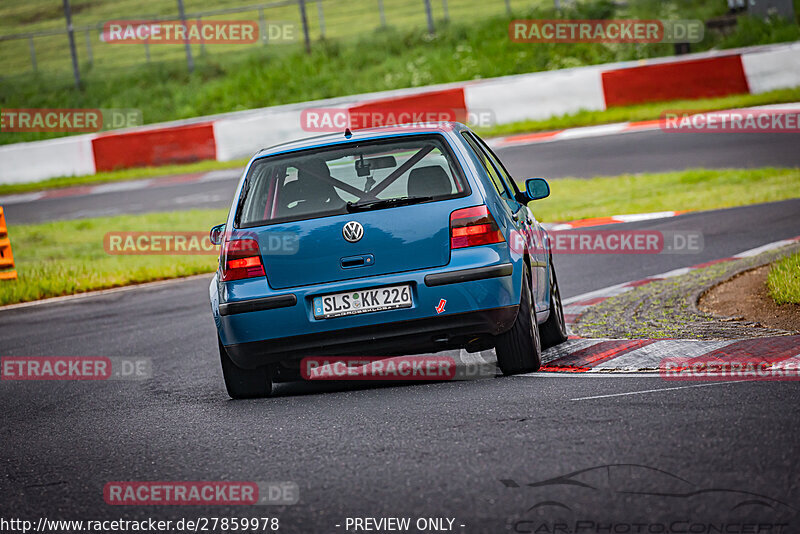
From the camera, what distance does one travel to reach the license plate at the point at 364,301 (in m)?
6.79

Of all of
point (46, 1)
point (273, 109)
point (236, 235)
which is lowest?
point (236, 235)

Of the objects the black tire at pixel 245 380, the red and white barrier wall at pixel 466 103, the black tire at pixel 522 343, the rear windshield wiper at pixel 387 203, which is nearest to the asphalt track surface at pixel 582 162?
the red and white barrier wall at pixel 466 103

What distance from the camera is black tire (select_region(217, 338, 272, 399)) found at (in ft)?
24.2

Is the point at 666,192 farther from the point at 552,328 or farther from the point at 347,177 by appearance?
the point at 347,177

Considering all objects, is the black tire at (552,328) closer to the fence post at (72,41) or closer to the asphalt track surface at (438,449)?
the asphalt track surface at (438,449)

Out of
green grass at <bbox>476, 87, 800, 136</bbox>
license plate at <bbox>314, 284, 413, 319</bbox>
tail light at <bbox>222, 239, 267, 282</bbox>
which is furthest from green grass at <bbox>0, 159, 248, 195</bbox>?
license plate at <bbox>314, 284, 413, 319</bbox>

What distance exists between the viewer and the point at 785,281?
8.59m

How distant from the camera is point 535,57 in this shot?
3142 cm

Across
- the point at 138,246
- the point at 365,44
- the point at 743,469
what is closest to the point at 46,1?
the point at 365,44

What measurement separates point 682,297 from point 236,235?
3.88 m

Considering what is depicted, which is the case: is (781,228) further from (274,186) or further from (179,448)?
(179,448)

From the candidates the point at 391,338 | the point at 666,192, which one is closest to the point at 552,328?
the point at 391,338

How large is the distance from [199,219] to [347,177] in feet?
38.3

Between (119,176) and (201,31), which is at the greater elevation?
(201,31)
